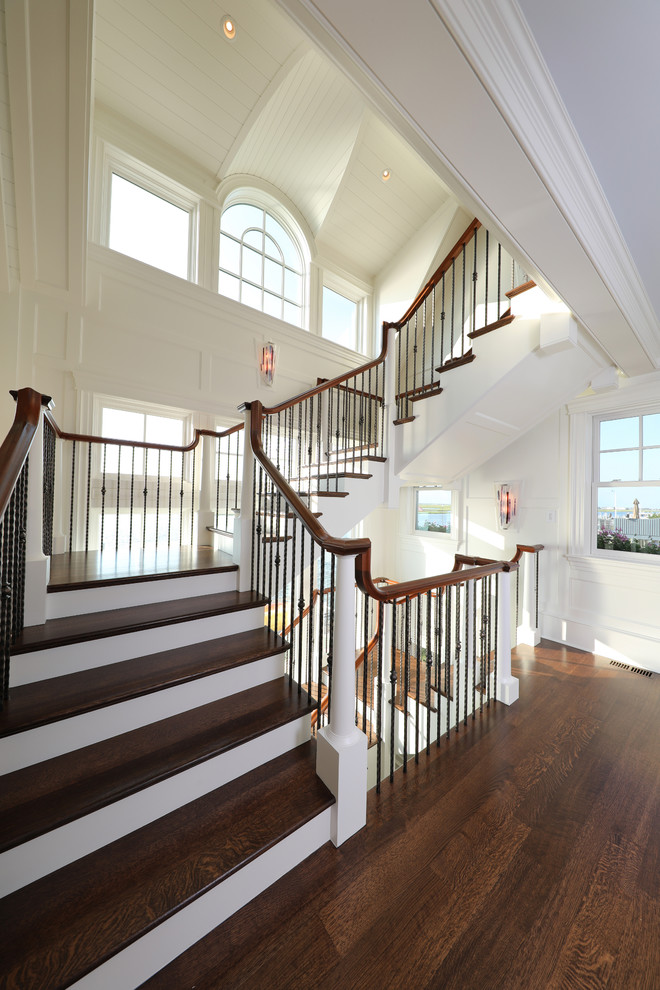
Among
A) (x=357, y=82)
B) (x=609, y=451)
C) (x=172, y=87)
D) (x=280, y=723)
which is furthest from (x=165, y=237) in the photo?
(x=609, y=451)

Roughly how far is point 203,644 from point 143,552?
142 cm

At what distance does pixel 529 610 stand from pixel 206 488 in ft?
11.4

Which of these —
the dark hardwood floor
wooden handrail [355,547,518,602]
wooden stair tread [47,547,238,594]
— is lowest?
the dark hardwood floor

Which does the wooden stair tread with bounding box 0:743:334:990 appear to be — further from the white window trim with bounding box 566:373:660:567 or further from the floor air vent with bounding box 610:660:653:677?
the white window trim with bounding box 566:373:660:567

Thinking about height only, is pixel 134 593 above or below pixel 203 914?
above

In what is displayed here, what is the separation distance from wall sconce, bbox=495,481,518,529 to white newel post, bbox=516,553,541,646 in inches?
20.9

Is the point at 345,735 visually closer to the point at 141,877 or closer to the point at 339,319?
the point at 141,877

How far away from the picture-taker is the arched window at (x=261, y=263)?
4.55m

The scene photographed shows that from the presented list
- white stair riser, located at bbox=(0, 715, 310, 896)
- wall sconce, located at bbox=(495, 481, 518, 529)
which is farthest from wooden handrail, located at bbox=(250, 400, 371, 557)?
wall sconce, located at bbox=(495, 481, 518, 529)

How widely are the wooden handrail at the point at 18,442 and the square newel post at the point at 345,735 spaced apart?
1.13 meters

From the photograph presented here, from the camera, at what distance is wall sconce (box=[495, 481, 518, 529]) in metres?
4.29

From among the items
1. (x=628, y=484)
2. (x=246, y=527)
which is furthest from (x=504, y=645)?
(x=628, y=484)

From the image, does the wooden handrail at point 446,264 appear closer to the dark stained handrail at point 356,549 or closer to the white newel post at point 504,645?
the dark stained handrail at point 356,549

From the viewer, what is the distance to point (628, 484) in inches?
141
